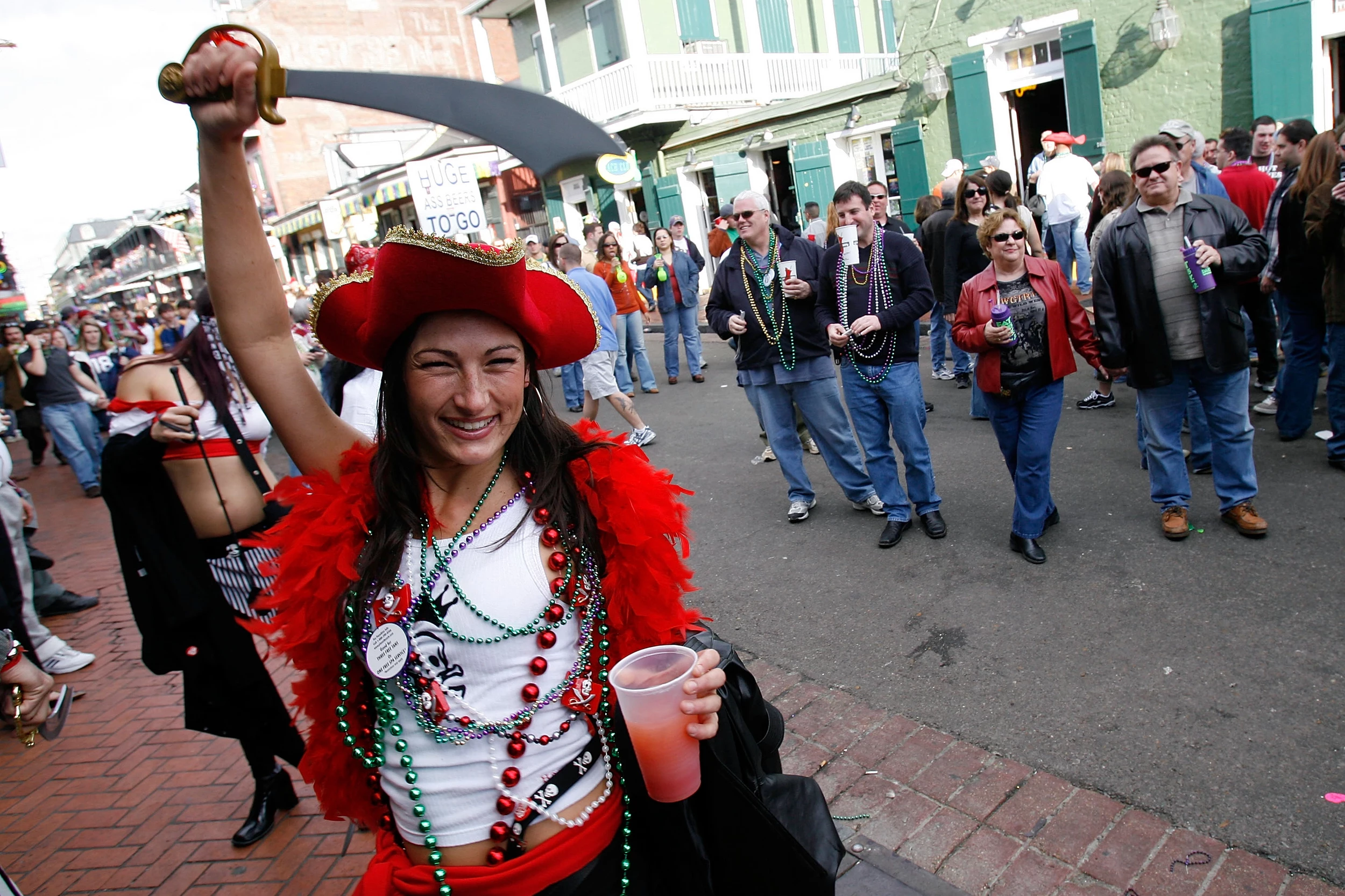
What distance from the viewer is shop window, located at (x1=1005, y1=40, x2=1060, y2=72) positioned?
41.9 ft

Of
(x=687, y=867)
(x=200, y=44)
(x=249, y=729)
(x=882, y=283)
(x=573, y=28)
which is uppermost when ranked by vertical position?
(x=573, y=28)

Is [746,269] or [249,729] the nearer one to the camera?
[249,729]

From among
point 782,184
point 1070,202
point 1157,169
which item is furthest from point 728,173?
point 1157,169

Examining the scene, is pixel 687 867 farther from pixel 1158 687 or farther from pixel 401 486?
pixel 1158 687

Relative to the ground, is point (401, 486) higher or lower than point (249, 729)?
higher

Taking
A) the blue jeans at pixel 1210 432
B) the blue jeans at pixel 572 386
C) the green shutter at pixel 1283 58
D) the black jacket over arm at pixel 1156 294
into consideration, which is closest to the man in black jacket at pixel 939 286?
the black jacket over arm at pixel 1156 294

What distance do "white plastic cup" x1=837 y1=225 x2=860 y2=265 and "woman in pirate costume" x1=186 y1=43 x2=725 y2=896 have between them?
355 centimetres

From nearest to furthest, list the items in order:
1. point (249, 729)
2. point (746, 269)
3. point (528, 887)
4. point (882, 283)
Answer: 1. point (528, 887)
2. point (249, 729)
3. point (882, 283)
4. point (746, 269)

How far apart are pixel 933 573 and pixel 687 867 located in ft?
11.2

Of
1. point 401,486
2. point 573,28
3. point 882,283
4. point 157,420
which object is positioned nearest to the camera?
point 401,486

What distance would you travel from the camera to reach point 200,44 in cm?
136

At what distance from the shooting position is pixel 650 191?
66.2ft

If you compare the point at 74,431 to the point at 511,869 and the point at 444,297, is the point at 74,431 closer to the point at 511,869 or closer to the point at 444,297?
the point at 444,297

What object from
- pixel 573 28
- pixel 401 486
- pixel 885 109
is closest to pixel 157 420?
pixel 401 486
